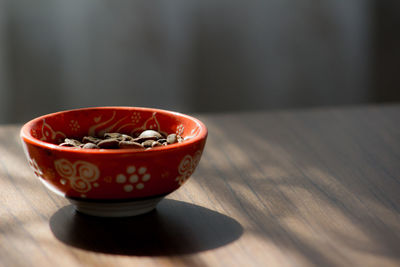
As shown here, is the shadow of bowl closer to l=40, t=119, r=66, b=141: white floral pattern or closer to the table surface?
the table surface

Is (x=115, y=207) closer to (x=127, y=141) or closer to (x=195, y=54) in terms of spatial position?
(x=127, y=141)

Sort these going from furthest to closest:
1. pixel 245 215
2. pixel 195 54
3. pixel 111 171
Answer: pixel 195 54, pixel 245 215, pixel 111 171

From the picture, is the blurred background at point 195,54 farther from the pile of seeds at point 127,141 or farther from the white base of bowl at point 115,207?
the white base of bowl at point 115,207

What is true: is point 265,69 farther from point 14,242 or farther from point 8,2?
point 14,242

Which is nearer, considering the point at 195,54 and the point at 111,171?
the point at 111,171

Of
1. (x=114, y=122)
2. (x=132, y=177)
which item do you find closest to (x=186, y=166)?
(x=132, y=177)

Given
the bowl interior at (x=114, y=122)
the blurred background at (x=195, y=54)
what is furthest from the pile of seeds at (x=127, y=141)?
the blurred background at (x=195, y=54)

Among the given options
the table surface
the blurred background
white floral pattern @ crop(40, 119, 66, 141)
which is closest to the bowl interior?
white floral pattern @ crop(40, 119, 66, 141)
